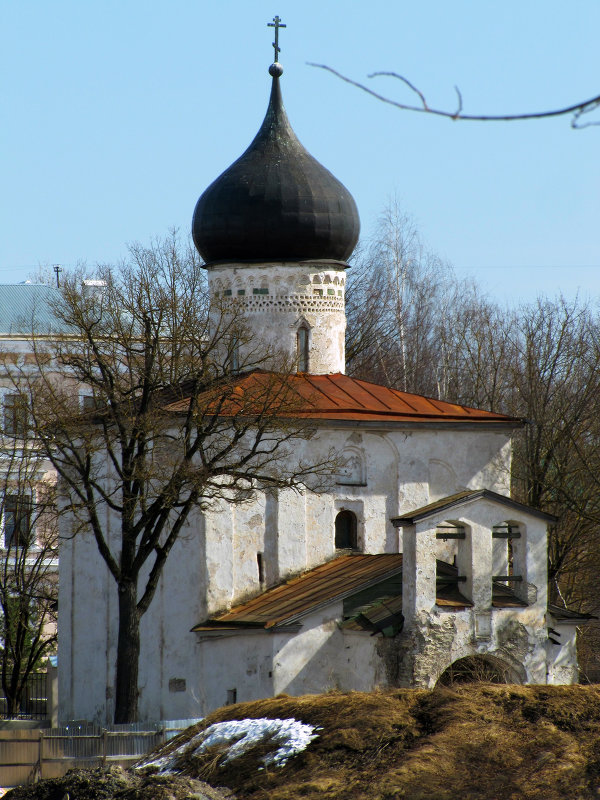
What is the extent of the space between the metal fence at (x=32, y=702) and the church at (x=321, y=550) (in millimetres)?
1996

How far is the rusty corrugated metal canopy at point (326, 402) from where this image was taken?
66.9 ft

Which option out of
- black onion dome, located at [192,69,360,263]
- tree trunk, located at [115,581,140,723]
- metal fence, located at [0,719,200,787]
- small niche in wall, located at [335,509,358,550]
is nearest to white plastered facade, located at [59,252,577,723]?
small niche in wall, located at [335,509,358,550]

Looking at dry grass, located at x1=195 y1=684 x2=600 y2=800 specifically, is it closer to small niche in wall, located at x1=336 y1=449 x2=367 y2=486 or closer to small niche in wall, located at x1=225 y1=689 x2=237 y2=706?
small niche in wall, located at x1=225 y1=689 x2=237 y2=706

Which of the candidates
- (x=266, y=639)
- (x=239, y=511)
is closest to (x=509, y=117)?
(x=266, y=639)

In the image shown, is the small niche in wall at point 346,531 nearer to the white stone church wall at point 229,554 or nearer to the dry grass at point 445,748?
the white stone church wall at point 229,554

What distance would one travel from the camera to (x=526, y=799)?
11453mm

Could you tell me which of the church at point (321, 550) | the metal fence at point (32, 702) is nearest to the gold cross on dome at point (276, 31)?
the church at point (321, 550)

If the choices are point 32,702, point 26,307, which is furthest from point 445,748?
point 26,307

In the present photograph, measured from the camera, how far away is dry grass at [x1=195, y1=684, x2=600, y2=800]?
11719 millimetres

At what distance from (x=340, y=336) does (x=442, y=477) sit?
315 centimetres

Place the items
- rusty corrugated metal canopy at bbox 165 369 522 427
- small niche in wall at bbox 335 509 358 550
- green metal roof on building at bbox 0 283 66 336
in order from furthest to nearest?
green metal roof on building at bbox 0 283 66 336 < small niche in wall at bbox 335 509 358 550 < rusty corrugated metal canopy at bbox 165 369 522 427

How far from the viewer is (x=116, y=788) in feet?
39.5

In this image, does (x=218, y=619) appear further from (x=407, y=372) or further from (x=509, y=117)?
(x=407, y=372)

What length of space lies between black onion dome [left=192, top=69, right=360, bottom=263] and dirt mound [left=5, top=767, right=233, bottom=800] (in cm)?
1237
